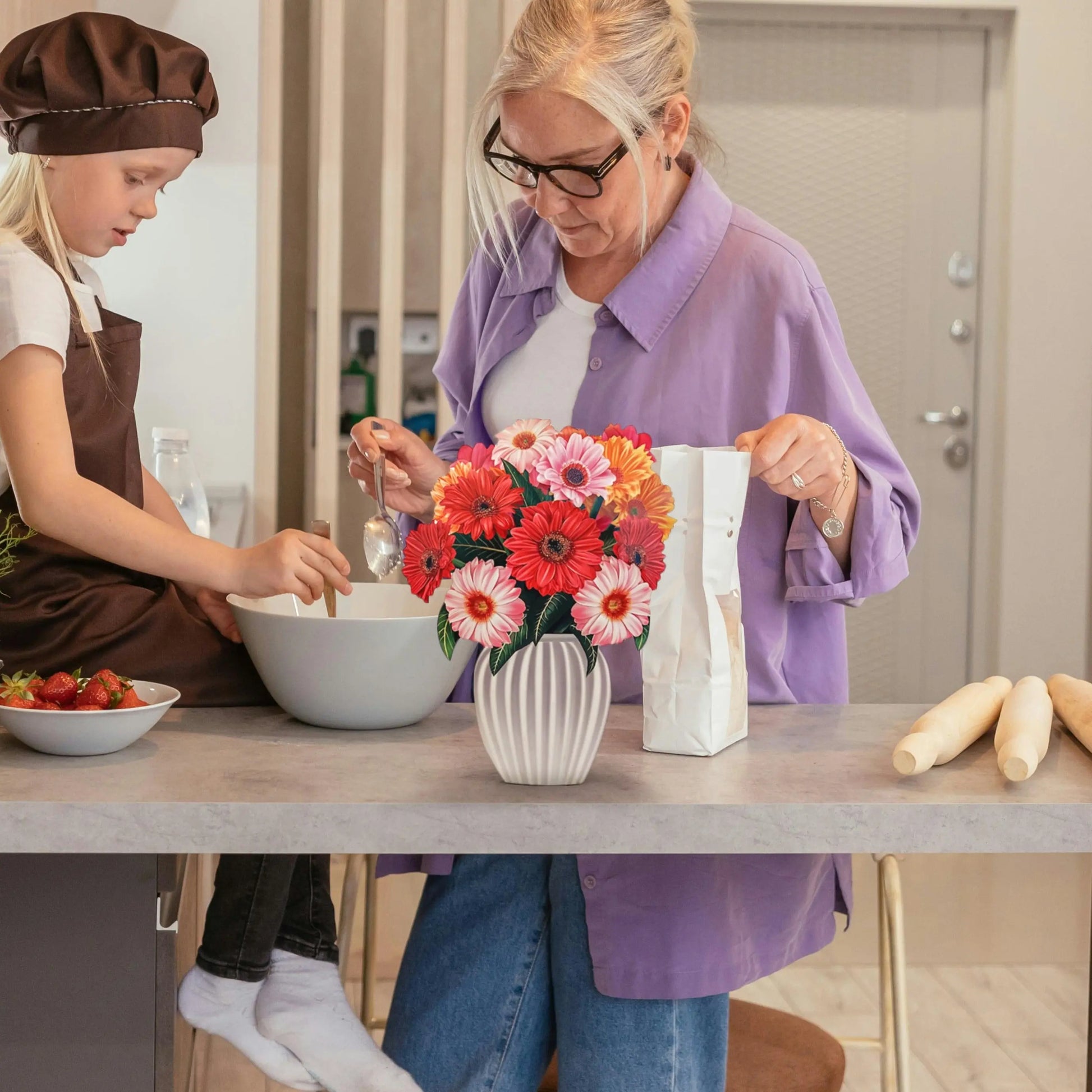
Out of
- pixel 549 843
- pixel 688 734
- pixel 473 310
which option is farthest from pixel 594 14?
pixel 549 843

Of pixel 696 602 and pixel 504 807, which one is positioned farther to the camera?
pixel 696 602

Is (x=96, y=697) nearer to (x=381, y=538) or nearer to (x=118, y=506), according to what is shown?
(x=118, y=506)

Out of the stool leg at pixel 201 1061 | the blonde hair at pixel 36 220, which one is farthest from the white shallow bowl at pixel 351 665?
the stool leg at pixel 201 1061

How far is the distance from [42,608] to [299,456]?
9.98 feet

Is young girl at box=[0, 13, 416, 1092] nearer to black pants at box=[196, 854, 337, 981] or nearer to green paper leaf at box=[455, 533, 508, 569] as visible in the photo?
black pants at box=[196, 854, 337, 981]

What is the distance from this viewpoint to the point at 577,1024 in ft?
4.35

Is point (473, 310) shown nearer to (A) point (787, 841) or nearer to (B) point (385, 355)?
(A) point (787, 841)

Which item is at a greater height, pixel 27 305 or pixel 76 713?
pixel 27 305

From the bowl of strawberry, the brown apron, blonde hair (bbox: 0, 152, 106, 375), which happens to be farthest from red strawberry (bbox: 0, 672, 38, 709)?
blonde hair (bbox: 0, 152, 106, 375)

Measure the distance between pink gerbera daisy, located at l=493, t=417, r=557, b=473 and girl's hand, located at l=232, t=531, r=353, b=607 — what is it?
0.75 ft

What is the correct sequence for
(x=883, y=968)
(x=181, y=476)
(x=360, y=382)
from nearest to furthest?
(x=883, y=968)
(x=181, y=476)
(x=360, y=382)

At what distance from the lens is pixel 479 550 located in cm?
106

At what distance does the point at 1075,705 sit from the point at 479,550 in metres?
0.63

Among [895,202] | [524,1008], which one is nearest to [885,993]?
[524,1008]
